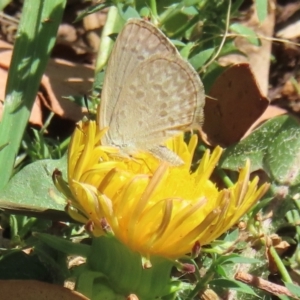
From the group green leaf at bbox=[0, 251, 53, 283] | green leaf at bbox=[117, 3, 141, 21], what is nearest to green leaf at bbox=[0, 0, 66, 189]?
green leaf at bbox=[117, 3, 141, 21]

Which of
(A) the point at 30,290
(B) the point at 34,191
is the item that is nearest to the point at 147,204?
(A) the point at 30,290

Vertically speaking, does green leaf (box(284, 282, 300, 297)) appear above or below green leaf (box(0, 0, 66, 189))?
below

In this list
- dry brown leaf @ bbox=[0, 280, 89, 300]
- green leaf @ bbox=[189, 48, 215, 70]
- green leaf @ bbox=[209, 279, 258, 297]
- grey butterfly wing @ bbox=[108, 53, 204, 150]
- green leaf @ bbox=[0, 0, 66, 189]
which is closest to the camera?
dry brown leaf @ bbox=[0, 280, 89, 300]

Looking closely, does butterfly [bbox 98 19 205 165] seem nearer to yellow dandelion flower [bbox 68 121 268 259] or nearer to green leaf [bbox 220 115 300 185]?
yellow dandelion flower [bbox 68 121 268 259]

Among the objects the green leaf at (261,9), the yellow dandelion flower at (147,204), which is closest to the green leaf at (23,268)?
the yellow dandelion flower at (147,204)

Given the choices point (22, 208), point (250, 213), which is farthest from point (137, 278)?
point (250, 213)

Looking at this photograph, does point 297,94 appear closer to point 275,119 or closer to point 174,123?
point 275,119
